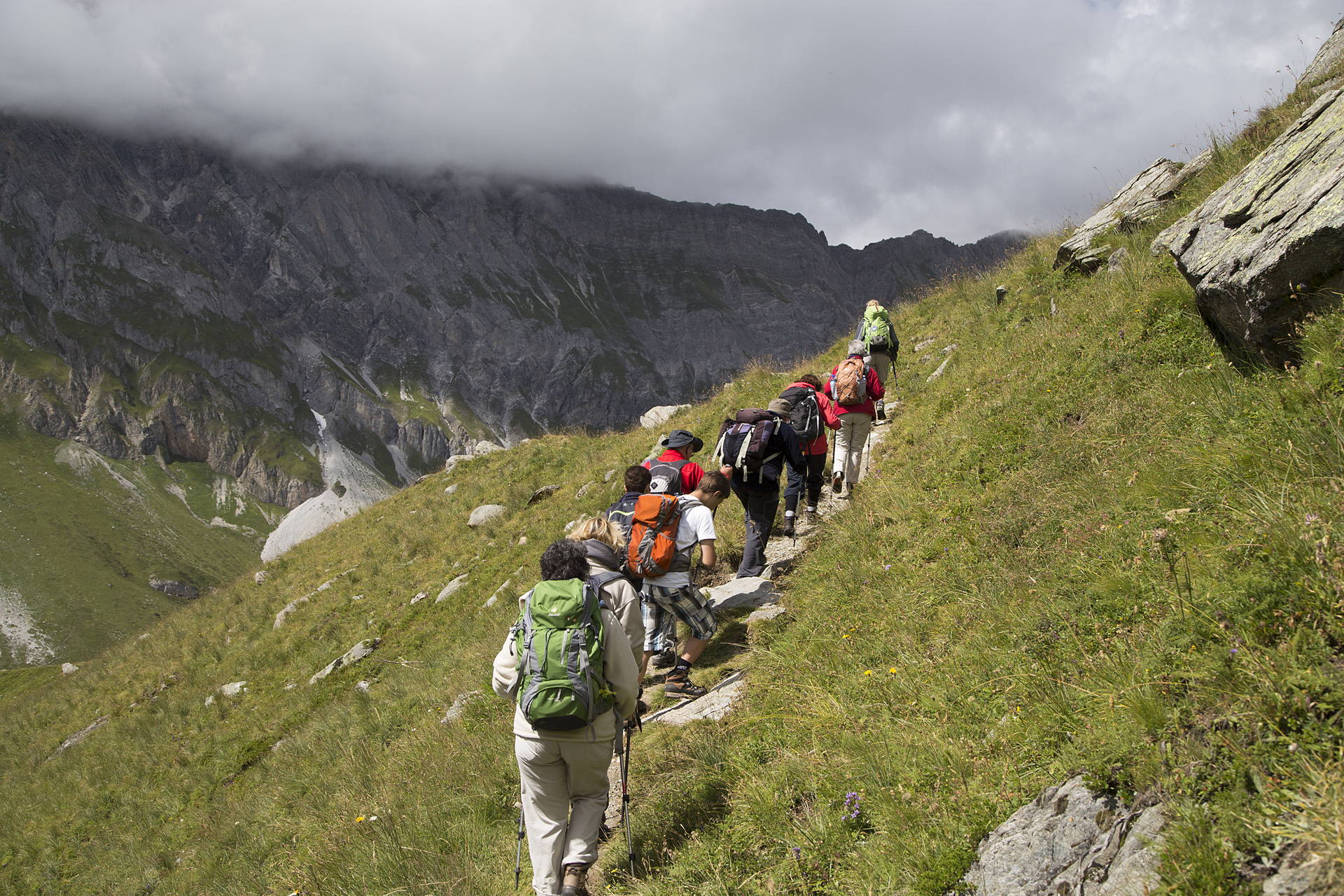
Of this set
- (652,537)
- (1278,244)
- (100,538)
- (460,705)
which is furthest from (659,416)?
(100,538)

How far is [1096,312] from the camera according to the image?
8.87m

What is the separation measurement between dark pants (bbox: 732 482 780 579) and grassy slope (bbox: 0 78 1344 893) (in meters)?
0.83

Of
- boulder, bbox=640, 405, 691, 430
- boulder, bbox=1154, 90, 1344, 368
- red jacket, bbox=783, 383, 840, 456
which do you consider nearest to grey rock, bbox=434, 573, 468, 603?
boulder, bbox=640, 405, 691, 430

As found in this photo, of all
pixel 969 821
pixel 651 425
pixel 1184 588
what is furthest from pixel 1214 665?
pixel 651 425

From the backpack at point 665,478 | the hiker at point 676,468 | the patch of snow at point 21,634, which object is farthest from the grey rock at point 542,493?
the patch of snow at point 21,634

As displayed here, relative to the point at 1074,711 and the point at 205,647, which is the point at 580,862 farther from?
the point at 205,647

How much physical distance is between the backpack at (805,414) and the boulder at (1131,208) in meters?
6.35

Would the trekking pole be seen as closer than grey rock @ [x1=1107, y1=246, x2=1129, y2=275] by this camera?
Yes

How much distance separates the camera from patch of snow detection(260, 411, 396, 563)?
5861 inches

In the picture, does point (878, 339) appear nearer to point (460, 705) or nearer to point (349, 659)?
point (460, 705)

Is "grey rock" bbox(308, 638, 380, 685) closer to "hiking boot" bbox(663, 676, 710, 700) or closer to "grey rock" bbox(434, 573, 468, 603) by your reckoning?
"grey rock" bbox(434, 573, 468, 603)

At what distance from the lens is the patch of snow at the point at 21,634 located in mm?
108938

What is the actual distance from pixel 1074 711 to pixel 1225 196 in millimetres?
6261

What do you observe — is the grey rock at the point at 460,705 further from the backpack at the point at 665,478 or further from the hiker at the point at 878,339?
the hiker at the point at 878,339
